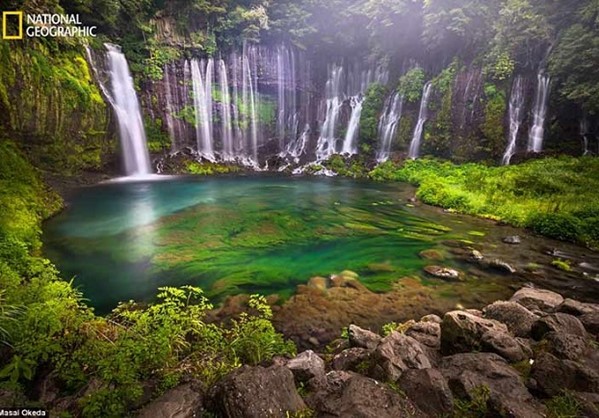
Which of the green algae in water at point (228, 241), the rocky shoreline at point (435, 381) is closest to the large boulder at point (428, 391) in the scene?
the rocky shoreline at point (435, 381)

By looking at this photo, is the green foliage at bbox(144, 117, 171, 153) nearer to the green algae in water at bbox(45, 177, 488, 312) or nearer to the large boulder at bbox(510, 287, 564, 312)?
the green algae in water at bbox(45, 177, 488, 312)

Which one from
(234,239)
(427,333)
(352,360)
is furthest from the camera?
(234,239)

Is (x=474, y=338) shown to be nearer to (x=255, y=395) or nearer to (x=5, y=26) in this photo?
(x=255, y=395)

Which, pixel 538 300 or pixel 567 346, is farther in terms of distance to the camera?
pixel 538 300

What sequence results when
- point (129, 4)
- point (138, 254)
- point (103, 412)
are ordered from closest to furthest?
point (103, 412) < point (138, 254) < point (129, 4)

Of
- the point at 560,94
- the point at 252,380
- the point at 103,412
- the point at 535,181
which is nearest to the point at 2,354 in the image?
the point at 103,412

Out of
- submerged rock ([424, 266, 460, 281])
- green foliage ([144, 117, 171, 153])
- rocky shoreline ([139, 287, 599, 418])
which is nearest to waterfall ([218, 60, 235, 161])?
green foliage ([144, 117, 171, 153])

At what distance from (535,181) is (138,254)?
1422 cm

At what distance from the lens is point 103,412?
2.84 m

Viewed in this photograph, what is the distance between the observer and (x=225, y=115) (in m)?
30.4

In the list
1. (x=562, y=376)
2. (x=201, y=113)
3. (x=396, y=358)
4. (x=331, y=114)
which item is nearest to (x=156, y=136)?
(x=201, y=113)

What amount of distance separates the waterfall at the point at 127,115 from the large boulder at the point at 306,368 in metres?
22.7

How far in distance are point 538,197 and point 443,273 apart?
7.73m

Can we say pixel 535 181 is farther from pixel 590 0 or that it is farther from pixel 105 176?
pixel 105 176
